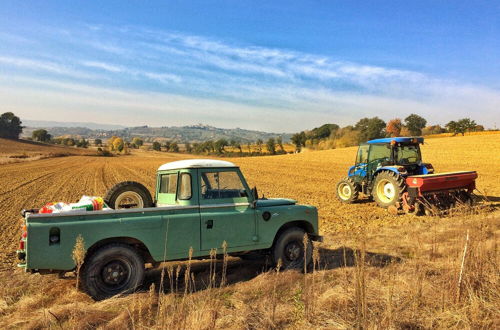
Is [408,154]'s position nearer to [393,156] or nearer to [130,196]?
[393,156]

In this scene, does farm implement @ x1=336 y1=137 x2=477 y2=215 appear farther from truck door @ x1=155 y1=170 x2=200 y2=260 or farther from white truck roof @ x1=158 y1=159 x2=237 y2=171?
truck door @ x1=155 y1=170 x2=200 y2=260

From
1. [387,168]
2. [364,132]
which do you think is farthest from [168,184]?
[364,132]

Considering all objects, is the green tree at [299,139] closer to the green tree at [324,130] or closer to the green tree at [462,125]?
the green tree at [324,130]

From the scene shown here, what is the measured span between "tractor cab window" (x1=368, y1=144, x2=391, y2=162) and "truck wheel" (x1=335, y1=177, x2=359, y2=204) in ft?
4.64

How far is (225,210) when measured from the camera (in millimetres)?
6223

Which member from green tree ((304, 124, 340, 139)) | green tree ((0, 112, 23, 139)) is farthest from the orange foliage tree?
green tree ((0, 112, 23, 139))

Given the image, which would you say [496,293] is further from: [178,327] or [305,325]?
[178,327]

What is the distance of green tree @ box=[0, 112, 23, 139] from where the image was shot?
123 meters

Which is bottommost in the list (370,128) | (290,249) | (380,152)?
(290,249)

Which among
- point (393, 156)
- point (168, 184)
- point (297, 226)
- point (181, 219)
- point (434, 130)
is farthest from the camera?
point (434, 130)

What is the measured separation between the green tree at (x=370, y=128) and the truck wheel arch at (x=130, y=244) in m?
73.5

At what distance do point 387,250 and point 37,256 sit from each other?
6719 mm

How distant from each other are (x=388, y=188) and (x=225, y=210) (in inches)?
353

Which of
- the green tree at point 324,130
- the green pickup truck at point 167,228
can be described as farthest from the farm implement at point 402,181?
the green tree at point 324,130
